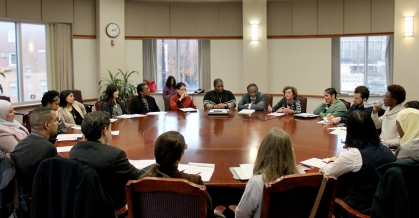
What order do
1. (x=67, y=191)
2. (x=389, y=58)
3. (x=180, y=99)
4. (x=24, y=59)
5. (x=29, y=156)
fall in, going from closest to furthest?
1. (x=67, y=191)
2. (x=29, y=156)
3. (x=180, y=99)
4. (x=24, y=59)
5. (x=389, y=58)

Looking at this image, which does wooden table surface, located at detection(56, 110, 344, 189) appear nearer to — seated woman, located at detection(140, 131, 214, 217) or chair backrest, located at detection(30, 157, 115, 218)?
seated woman, located at detection(140, 131, 214, 217)

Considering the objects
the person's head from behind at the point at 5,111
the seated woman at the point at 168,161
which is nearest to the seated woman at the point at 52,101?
the person's head from behind at the point at 5,111

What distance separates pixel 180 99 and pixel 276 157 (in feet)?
15.3

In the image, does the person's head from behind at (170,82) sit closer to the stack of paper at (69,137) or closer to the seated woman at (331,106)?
the seated woman at (331,106)

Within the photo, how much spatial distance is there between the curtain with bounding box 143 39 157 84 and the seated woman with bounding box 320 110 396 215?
6.84 m

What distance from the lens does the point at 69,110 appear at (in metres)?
5.32

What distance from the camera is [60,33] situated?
772 centimetres

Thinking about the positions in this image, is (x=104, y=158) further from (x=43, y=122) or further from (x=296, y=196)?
(x=296, y=196)

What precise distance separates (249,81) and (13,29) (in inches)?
186

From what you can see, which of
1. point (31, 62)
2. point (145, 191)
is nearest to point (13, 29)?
point (31, 62)

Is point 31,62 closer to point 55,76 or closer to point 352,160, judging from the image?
point 55,76

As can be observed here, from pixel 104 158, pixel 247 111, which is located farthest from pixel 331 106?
pixel 104 158

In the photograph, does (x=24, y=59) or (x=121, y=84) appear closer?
(x=24, y=59)

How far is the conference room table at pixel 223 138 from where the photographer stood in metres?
3.16
